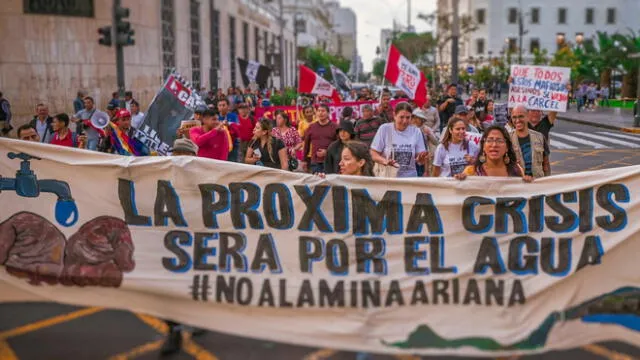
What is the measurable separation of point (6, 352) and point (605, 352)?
4269 millimetres

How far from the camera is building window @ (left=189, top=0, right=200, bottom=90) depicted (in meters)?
37.9

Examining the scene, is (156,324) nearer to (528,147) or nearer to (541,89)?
(528,147)

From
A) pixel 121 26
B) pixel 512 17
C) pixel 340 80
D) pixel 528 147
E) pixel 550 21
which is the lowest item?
pixel 528 147

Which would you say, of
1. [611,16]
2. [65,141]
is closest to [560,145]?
[65,141]

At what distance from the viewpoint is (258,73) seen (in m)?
28.0

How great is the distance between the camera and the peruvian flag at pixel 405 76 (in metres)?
14.5

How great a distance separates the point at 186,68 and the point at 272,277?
31635mm

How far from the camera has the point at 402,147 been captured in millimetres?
8430

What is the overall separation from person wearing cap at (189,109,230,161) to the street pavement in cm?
343

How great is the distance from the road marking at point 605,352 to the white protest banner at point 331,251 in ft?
0.53

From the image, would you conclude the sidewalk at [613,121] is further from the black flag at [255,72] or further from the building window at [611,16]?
the building window at [611,16]

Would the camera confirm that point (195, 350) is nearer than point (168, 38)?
Yes

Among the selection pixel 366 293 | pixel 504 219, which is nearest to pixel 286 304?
pixel 366 293

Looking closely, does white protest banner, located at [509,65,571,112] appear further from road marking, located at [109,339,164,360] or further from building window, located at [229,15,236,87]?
building window, located at [229,15,236,87]
